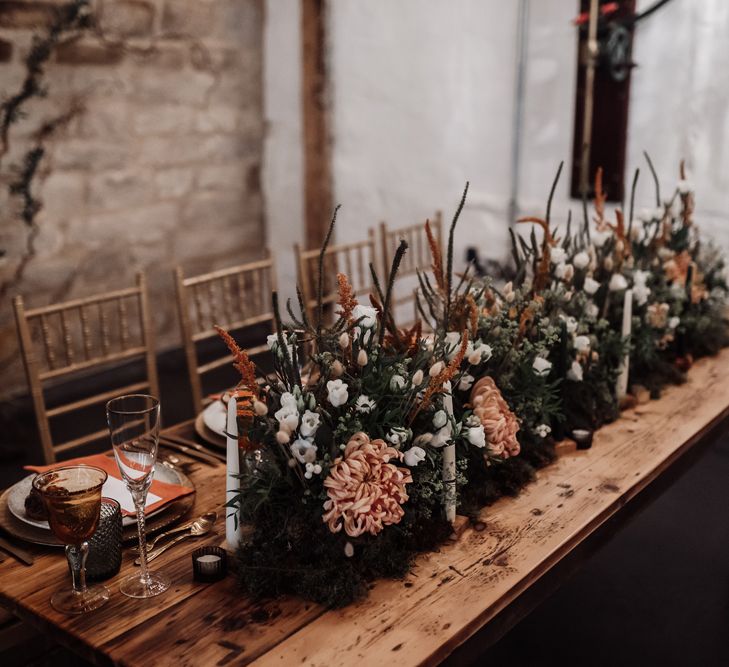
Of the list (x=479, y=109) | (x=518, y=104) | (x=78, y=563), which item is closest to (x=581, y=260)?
(x=78, y=563)

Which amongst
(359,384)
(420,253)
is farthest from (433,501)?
(420,253)

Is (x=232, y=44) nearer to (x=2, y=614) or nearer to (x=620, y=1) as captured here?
(x=620, y=1)

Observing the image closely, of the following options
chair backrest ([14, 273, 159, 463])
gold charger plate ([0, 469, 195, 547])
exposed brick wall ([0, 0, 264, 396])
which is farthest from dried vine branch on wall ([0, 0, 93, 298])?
gold charger plate ([0, 469, 195, 547])

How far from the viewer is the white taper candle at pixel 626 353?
199 centimetres

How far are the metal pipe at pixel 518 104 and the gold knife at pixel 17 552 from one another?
3.11 m

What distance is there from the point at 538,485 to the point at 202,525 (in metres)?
0.62

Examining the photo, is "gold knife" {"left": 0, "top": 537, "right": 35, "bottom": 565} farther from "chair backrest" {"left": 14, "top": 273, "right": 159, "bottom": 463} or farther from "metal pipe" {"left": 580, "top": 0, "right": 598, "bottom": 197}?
"metal pipe" {"left": 580, "top": 0, "right": 598, "bottom": 197}

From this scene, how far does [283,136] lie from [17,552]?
3.44 meters

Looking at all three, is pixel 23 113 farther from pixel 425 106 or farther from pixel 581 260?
pixel 581 260

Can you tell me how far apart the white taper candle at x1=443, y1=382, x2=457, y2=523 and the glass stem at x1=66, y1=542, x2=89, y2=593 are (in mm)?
565

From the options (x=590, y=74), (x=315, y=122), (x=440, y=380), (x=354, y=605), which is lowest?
(x=354, y=605)

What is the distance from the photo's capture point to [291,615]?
4.19 feet

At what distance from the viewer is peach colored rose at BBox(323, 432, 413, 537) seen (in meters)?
1.31

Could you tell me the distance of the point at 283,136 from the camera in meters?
4.60
